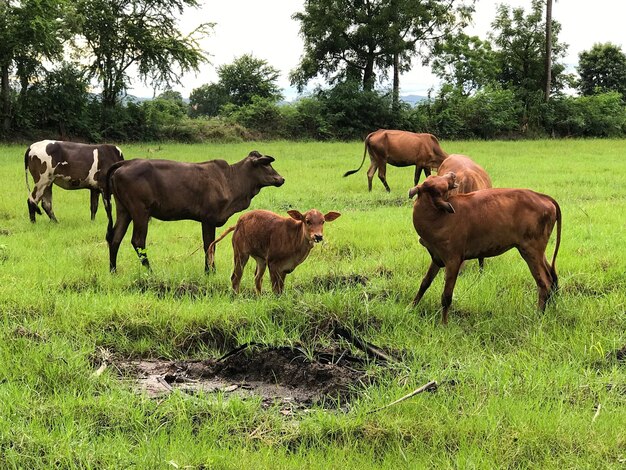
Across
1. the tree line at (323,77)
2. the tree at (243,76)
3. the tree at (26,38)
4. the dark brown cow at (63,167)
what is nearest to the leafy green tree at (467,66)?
the tree line at (323,77)

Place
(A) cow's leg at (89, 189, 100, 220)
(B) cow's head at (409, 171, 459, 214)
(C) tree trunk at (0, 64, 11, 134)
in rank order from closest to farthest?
(B) cow's head at (409, 171, 459, 214) < (A) cow's leg at (89, 189, 100, 220) < (C) tree trunk at (0, 64, 11, 134)

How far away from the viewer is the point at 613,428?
3.57 metres

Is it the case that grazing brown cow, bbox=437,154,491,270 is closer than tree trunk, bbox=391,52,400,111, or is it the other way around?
grazing brown cow, bbox=437,154,491,270

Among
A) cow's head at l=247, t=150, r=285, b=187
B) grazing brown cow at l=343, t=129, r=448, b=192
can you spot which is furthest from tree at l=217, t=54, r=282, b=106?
cow's head at l=247, t=150, r=285, b=187

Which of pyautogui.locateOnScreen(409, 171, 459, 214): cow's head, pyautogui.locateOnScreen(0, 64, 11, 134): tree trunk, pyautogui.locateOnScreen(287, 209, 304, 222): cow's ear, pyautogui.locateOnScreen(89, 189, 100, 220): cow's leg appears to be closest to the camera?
pyautogui.locateOnScreen(409, 171, 459, 214): cow's head

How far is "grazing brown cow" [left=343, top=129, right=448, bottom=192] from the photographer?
13.9 meters

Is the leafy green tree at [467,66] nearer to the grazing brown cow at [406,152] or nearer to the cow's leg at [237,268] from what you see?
the grazing brown cow at [406,152]

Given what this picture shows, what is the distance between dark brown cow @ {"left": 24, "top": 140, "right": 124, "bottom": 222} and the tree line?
1410 centimetres

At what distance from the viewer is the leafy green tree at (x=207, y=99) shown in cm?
3957

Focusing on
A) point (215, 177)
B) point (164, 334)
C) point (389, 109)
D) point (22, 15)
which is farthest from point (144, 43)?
point (164, 334)

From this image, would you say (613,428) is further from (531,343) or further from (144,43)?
(144,43)

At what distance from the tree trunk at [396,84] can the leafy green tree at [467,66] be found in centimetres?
337

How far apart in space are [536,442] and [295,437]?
1.30 meters

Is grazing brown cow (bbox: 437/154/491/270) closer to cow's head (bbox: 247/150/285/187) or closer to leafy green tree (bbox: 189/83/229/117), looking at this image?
cow's head (bbox: 247/150/285/187)
